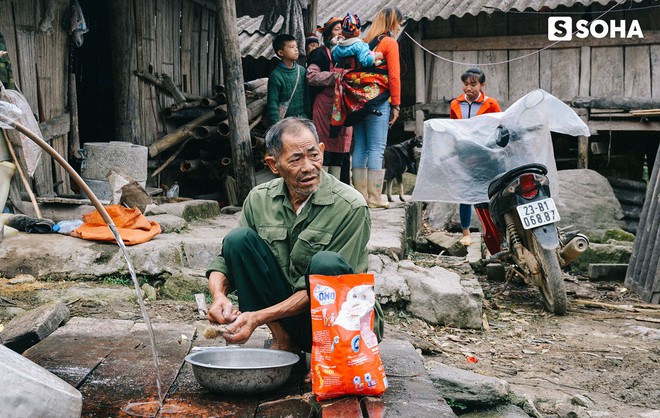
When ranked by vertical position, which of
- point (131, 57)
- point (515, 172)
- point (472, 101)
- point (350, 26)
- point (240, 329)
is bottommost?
point (240, 329)

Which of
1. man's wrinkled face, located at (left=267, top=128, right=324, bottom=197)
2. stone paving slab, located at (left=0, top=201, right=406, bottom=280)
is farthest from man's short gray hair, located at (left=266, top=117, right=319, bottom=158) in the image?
stone paving slab, located at (left=0, top=201, right=406, bottom=280)

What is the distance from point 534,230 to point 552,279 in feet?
1.33

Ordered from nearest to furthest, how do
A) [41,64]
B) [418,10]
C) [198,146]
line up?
[41,64] → [198,146] → [418,10]

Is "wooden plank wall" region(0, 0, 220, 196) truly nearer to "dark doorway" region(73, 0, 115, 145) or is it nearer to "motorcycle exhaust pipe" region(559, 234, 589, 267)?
"dark doorway" region(73, 0, 115, 145)

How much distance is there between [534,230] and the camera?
234 inches

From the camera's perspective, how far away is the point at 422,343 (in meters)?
4.98

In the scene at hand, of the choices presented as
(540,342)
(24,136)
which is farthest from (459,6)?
(540,342)

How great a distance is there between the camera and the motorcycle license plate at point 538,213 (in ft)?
19.3

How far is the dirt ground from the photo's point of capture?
4375 millimetres

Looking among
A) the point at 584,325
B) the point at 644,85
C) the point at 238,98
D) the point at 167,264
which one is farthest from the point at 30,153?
the point at 644,85

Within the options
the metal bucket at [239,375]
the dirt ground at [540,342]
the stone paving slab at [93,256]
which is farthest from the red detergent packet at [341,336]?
the stone paving slab at [93,256]

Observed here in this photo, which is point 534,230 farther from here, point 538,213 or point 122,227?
point 122,227

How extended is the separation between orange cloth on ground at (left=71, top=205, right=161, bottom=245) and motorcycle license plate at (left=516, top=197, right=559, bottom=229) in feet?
9.58

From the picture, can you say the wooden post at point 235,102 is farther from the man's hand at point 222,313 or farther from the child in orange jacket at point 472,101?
the man's hand at point 222,313
